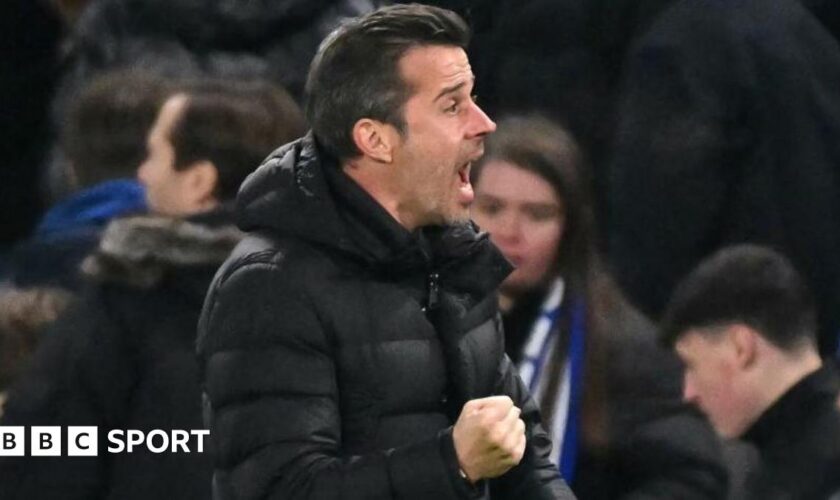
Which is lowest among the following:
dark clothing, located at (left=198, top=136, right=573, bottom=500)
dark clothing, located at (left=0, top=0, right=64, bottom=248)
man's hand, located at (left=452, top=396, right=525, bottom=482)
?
man's hand, located at (left=452, top=396, right=525, bottom=482)

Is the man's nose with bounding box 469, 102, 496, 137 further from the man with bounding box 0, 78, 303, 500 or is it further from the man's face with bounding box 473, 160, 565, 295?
the man's face with bounding box 473, 160, 565, 295

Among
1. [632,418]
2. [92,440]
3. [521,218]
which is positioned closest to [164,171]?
[92,440]

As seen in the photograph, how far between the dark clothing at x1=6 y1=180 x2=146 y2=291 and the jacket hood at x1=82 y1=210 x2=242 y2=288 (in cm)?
24

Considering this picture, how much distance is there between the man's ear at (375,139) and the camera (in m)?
2.51

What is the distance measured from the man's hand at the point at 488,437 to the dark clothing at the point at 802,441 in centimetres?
139

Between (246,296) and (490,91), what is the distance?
1.48 meters

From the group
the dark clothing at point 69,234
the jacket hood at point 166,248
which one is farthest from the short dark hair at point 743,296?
the dark clothing at point 69,234

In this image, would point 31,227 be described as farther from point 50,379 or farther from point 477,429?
point 477,429

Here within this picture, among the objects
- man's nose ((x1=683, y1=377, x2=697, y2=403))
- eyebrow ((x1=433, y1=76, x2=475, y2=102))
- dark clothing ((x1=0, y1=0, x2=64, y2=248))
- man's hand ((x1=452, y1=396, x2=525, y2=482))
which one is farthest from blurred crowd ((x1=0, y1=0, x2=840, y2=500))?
man's hand ((x1=452, y1=396, x2=525, y2=482))

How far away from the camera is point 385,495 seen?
241cm

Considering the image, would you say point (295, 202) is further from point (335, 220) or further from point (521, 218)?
point (521, 218)

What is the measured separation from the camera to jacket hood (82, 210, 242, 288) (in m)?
3.52

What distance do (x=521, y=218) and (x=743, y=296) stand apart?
414 mm

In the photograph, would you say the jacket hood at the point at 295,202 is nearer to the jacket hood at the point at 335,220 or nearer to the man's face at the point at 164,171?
the jacket hood at the point at 335,220
